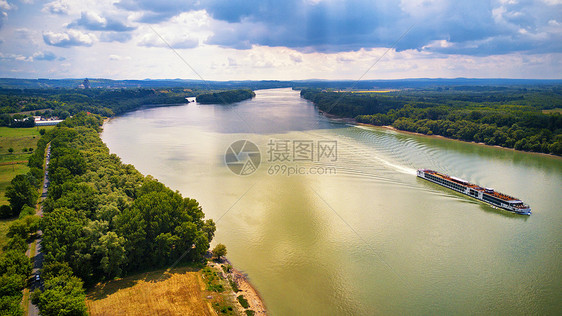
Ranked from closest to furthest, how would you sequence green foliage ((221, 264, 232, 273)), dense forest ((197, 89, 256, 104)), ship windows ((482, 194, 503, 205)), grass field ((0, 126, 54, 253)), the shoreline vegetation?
the shoreline vegetation
green foliage ((221, 264, 232, 273))
ship windows ((482, 194, 503, 205))
grass field ((0, 126, 54, 253))
dense forest ((197, 89, 256, 104))

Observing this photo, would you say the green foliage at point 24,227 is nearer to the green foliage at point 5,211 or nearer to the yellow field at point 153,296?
the green foliage at point 5,211

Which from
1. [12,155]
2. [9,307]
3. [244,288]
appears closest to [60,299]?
[9,307]

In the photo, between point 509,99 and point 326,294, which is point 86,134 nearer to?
point 326,294

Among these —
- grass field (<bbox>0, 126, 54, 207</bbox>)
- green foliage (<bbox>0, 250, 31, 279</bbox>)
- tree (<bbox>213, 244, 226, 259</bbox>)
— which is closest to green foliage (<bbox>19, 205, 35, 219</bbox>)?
grass field (<bbox>0, 126, 54, 207</bbox>)

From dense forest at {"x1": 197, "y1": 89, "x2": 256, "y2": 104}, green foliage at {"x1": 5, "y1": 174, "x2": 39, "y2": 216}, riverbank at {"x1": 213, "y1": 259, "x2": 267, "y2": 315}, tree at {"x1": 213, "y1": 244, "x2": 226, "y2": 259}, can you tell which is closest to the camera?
riverbank at {"x1": 213, "y1": 259, "x2": 267, "y2": 315}

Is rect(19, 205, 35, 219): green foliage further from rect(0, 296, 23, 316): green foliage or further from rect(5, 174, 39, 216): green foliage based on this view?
rect(0, 296, 23, 316): green foliage

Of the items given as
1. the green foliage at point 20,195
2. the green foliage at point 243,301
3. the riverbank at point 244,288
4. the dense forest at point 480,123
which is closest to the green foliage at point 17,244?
the green foliage at point 20,195

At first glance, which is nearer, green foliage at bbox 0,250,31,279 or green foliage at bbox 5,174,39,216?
green foliage at bbox 0,250,31,279
